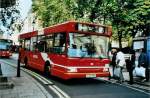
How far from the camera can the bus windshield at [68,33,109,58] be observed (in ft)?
51.6

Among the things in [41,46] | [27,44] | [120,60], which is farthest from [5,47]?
[120,60]

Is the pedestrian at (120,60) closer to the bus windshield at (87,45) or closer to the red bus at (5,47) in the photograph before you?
the bus windshield at (87,45)

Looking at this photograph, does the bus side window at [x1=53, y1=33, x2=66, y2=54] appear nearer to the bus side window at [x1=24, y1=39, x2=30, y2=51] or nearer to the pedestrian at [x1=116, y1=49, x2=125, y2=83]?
the pedestrian at [x1=116, y1=49, x2=125, y2=83]

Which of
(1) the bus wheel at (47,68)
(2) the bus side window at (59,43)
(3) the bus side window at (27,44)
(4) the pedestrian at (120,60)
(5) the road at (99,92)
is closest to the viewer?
(5) the road at (99,92)

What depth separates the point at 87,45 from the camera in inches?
634

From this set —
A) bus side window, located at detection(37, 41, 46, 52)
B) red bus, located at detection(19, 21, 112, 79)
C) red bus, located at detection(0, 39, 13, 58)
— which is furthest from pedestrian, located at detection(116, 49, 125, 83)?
red bus, located at detection(0, 39, 13, 58)

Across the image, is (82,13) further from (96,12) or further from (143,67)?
(143,67)

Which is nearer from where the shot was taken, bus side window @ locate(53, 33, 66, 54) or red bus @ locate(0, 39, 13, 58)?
bus side window @ locate(53, 33, 66, 54)

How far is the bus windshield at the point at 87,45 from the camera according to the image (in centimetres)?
1573

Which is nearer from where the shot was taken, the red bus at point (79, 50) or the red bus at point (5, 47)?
the red bus at point (79, 50)

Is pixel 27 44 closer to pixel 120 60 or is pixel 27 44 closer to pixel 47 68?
pixel 47 68

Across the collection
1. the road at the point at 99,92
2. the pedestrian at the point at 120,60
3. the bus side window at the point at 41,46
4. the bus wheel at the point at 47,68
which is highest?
the bus side window at the point at 41,46

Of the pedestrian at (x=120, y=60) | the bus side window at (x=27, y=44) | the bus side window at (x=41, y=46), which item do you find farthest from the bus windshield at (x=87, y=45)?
the bus side window at (x=27, y=44)

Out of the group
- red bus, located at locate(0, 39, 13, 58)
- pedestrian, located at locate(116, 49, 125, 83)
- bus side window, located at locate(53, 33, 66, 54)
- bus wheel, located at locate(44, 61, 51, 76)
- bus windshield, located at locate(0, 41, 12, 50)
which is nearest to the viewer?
bus side window, located at locate(53, 33, 66, 54)
